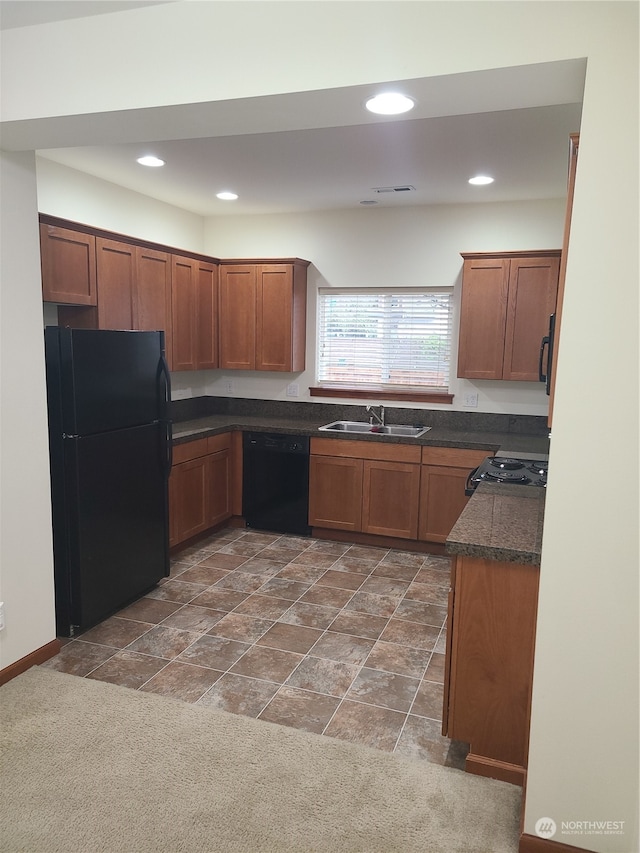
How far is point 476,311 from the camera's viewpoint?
14.9 feet

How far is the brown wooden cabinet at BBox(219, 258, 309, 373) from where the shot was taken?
199 inches

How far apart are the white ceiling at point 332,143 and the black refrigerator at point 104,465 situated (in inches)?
41.0

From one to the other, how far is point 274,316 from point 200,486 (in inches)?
60.6

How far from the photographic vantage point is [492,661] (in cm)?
215

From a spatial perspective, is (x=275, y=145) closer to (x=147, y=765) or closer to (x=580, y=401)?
(x=580, y=401)

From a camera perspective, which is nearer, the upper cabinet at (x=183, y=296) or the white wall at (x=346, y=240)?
the upper cabinet at (x=183, y=296)

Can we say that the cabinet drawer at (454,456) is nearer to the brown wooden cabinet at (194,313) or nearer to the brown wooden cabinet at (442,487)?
the brown wooden cabinet at (442,487)

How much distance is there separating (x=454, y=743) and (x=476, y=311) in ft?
10.0

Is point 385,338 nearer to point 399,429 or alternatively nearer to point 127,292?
point 399,429

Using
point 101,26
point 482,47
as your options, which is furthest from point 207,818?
point 101,26

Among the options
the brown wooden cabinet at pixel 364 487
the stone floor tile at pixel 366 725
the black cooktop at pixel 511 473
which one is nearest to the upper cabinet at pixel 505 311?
the brown wooden cabinet at pixel 364 487

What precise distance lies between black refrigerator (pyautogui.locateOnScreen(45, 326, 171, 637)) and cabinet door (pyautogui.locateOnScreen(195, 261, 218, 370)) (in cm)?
134

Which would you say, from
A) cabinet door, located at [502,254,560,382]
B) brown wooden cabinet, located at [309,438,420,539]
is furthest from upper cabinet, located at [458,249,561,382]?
brown wooden cabinet, located at [309,438,420,539]

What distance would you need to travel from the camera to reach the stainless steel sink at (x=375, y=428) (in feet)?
16.0
